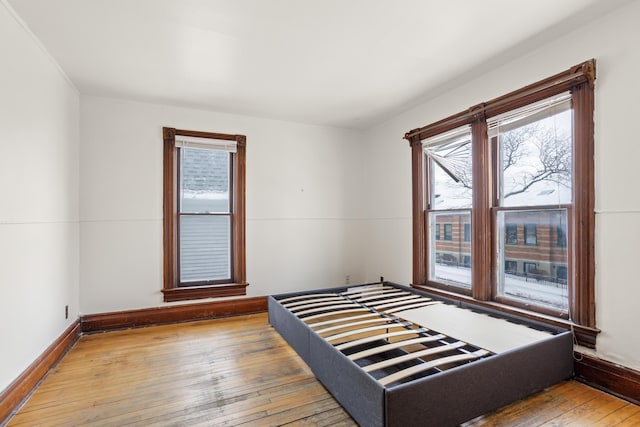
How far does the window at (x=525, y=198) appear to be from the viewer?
243 centimetres

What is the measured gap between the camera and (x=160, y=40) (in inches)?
101

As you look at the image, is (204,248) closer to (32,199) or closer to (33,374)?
(32,199)

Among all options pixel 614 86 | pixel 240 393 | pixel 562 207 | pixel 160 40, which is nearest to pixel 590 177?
pixel 562 207

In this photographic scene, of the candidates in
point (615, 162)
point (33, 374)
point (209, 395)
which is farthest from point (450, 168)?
point (33, 374)

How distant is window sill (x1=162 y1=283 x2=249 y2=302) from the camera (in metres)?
3.97

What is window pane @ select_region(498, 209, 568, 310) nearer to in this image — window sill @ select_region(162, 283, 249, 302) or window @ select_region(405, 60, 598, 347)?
window @ select_region(405, 60, 598, 347)

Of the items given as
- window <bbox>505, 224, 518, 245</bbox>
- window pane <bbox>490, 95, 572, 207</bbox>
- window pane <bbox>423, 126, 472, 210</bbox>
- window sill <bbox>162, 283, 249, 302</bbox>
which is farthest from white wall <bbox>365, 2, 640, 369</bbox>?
window sill <bbox>162, 283, 249, 302</bbox>

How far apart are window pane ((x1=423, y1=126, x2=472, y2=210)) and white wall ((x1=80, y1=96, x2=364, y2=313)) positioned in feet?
4.98

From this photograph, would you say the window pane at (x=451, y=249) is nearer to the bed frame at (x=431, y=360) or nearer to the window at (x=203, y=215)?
the bed frame at (x=431, y=360)

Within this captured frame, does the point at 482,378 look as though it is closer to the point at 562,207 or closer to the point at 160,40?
the point at 562,207

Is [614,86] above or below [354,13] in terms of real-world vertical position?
below

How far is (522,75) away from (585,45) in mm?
476

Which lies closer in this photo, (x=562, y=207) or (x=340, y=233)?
(x=562, y=207)

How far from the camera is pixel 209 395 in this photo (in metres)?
2.29
